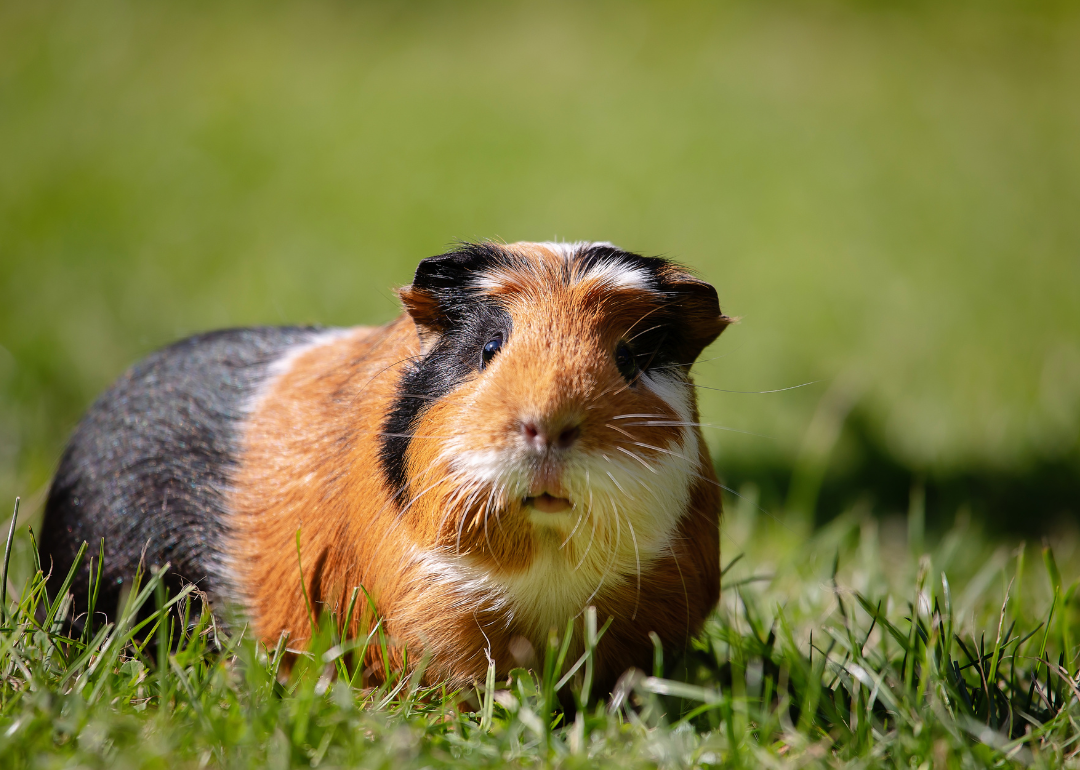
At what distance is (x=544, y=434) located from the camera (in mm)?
2350

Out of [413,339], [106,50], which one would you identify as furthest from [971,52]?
[413,339]

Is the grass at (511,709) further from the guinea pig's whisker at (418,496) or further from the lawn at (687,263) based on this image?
the guinea pig's whisker at (418,496)

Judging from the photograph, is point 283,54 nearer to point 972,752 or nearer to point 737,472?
point 737,472

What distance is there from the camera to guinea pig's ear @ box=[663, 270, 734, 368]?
2.86 metres

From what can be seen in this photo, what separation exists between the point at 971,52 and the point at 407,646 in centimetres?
1418

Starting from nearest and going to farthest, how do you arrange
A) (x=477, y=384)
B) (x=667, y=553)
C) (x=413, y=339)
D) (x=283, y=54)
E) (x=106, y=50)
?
1. (x=477, y=384)
2. (x=667, y=553)
3. (x=413, y=339)
4. (x=106, y=50)
5. (x=283, y=54)

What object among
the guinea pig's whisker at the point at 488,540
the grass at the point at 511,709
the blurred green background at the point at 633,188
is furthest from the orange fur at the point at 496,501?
the blurred green background at the point at 633,188

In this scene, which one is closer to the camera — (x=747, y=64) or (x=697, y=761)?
(x=697, y=761)

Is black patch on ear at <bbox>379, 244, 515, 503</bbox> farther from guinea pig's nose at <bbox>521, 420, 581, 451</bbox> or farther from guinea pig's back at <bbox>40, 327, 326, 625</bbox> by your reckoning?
guinea pig's back at <bbox>40, 327, 326, 625</bbox>

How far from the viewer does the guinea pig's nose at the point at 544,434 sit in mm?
2350

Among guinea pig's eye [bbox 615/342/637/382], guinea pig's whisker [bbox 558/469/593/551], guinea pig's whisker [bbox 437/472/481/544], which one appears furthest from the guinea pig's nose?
guinea pig's eye [bbox 615/342/637/382]

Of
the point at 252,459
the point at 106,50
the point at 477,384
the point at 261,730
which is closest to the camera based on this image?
the point at 261,730

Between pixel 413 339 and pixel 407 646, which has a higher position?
pixel 413 339

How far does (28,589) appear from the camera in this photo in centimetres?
292
